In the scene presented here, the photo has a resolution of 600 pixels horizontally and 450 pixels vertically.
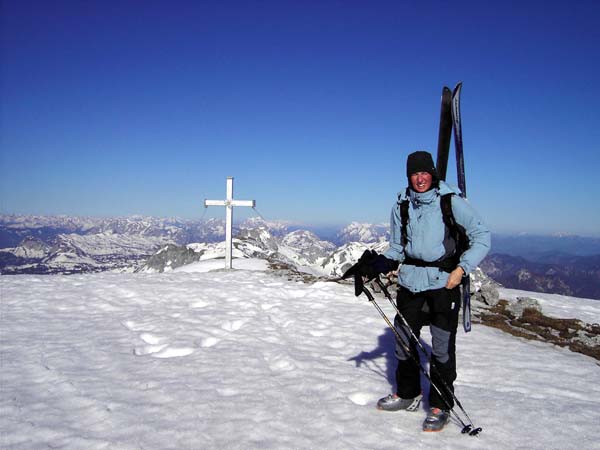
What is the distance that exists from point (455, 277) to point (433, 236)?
0.63 meters

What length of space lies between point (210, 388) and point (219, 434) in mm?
1551

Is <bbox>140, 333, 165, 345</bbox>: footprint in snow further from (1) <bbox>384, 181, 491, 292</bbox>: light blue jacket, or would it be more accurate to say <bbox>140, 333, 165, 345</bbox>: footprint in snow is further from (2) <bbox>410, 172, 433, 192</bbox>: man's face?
(2) <bbox>410, 172, 433, 192</bbox>: man's face

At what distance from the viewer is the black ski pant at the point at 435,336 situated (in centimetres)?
489

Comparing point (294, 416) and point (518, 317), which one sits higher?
point (294, 416)

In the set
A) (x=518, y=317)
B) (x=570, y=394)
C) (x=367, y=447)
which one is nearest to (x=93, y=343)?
(x=367, y=447)

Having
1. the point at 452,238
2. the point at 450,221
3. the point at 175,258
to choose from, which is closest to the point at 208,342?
the point at 452,238

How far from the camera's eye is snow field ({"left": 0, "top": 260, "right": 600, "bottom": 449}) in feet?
15.4

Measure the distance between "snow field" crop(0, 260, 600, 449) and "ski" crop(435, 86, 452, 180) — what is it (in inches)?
168

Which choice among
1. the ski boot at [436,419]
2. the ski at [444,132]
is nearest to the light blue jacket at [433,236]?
the ski at [444,132]

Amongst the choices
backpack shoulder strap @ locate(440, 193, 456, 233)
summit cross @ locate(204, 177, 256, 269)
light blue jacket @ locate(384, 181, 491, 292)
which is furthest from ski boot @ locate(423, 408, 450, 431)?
summit cross @ locate(204, 177, 256, 269)

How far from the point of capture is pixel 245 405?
555cm

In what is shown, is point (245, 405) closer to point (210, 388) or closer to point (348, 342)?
point (210, 388)

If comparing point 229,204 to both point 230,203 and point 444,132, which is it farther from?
point 444,132

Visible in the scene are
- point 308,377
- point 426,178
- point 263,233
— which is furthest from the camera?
point 263,233
